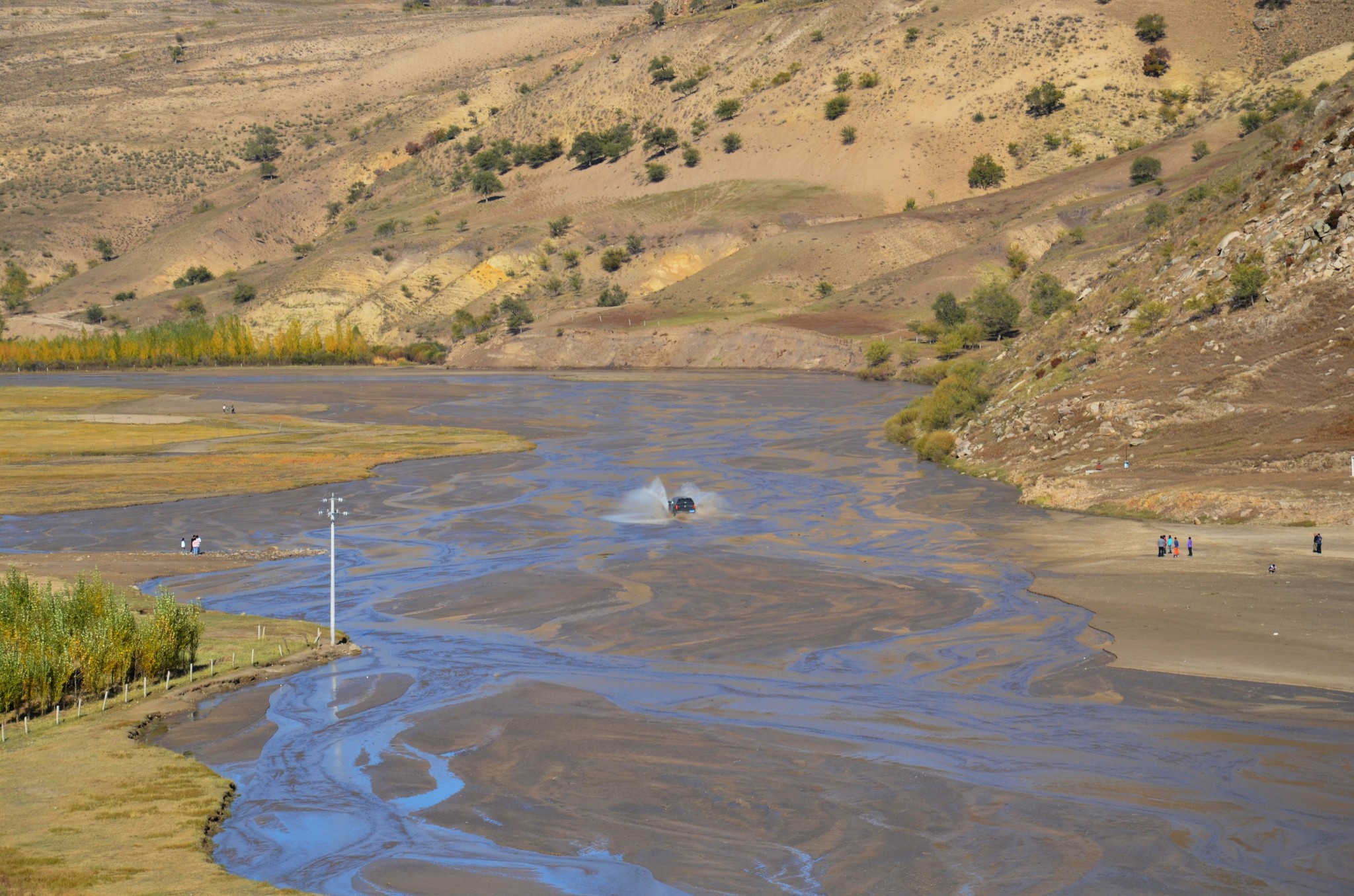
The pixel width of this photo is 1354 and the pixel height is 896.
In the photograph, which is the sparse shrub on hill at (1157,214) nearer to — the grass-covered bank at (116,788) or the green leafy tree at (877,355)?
the green leafy tree at (877,355)

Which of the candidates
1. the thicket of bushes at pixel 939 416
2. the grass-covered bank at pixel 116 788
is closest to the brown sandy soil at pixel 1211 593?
the thicket of bushes at pixel 939 416

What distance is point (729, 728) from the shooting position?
34.9 meters

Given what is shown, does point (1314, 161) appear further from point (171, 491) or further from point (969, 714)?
point (171, 491)

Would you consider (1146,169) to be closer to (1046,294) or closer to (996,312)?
(996,312)

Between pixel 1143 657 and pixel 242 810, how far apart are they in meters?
24.7

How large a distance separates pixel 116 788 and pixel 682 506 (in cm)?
3944

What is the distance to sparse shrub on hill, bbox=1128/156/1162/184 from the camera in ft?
575

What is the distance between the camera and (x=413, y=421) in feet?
387

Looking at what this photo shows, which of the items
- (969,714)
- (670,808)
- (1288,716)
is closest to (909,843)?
(670,808)

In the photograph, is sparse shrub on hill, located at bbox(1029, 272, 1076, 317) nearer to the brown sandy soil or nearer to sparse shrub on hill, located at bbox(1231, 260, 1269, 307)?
sparse shrub on hill, located at bbox(1231, 260, 1269, 307)

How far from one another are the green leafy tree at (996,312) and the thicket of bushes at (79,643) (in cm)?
11566

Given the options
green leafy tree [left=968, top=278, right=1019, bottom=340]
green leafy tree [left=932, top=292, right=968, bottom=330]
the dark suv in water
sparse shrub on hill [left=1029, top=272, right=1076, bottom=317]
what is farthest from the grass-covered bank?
green leafy tree [left=932, top=292, right=968, bottom=330]

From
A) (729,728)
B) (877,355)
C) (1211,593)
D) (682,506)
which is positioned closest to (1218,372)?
(682,506)

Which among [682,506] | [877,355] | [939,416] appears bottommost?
[682,506]
